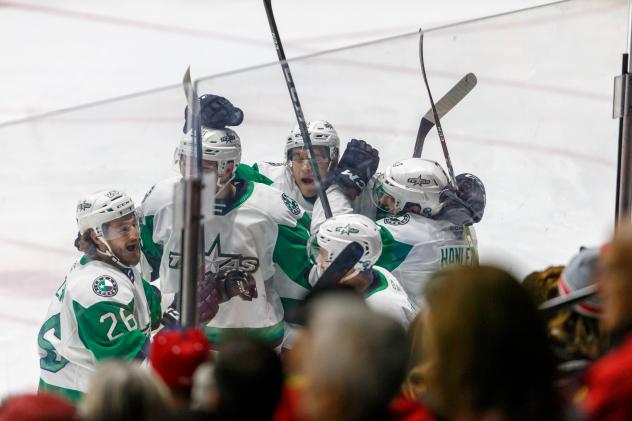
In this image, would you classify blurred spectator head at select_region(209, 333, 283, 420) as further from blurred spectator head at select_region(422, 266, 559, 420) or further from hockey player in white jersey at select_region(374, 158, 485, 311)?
hockey player in white jersey at select_region(374, 158, 485, 311)

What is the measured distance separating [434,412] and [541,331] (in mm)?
299

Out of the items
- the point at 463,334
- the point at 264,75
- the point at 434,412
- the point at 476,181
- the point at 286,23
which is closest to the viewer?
the point at 463,334

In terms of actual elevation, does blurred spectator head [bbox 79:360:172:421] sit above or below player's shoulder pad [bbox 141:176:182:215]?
below

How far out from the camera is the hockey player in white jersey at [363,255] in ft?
11.7

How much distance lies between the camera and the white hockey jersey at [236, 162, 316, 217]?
12.1 feet

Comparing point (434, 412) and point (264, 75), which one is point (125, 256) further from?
point (434, 412)

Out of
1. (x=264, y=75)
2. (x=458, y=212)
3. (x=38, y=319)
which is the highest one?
(x=264, y=75)

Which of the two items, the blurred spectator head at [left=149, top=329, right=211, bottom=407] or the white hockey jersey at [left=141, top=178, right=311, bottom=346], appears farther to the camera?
the white hockey jersey at [left=141, top=178, right=311, bottom=346]

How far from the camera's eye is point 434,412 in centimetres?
215

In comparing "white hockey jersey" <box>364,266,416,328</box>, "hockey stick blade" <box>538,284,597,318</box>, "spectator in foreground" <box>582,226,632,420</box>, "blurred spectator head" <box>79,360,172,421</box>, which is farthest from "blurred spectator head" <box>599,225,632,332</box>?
"white hockey jersey" <box>364,266,416,328</box>

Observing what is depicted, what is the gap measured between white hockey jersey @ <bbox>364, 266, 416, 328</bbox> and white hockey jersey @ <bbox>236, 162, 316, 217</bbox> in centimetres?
29

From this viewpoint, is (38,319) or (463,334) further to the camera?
(38,319)

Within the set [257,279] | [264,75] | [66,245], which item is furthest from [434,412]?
[66,245]

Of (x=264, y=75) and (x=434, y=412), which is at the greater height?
(x=264, y=75)
